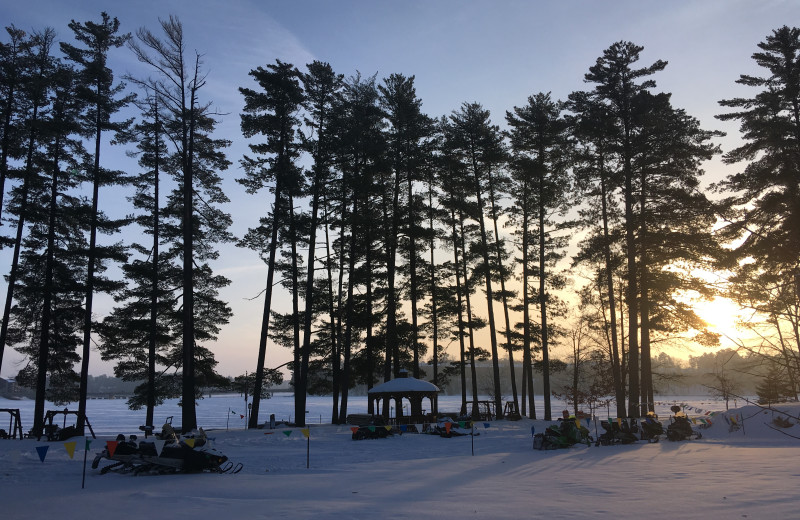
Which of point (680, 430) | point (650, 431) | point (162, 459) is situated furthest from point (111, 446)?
point (680, 430)

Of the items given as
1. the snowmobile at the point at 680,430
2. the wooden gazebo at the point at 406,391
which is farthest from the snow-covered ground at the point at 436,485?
the wooden gazebo at the point at 406,391

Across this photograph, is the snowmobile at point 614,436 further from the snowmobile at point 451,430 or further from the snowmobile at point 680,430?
the snowmobile at point 451,430

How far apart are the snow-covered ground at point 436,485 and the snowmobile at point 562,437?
51cm

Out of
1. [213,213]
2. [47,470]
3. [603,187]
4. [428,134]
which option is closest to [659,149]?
[603,187]

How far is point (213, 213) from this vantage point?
2595cm

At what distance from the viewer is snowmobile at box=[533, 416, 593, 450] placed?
19016mm

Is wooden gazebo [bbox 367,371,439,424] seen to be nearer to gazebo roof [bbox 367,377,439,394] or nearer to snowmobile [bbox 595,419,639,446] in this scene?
gazebo roof [bbox 367,377,439,394]

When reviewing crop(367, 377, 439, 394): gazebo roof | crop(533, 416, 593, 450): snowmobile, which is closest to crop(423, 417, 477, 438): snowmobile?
crop(367, 377, 439, 394): gazebo roof

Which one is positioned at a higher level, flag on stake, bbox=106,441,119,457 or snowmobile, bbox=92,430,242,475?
flag on stake, bbox=106,441,119,457

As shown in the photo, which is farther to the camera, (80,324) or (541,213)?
(541,213)

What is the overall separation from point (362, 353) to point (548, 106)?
1999cm

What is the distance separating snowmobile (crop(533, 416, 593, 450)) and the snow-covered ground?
51cm

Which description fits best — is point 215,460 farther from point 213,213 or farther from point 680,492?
point 213,213

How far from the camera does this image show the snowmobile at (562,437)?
1902 centimetres
